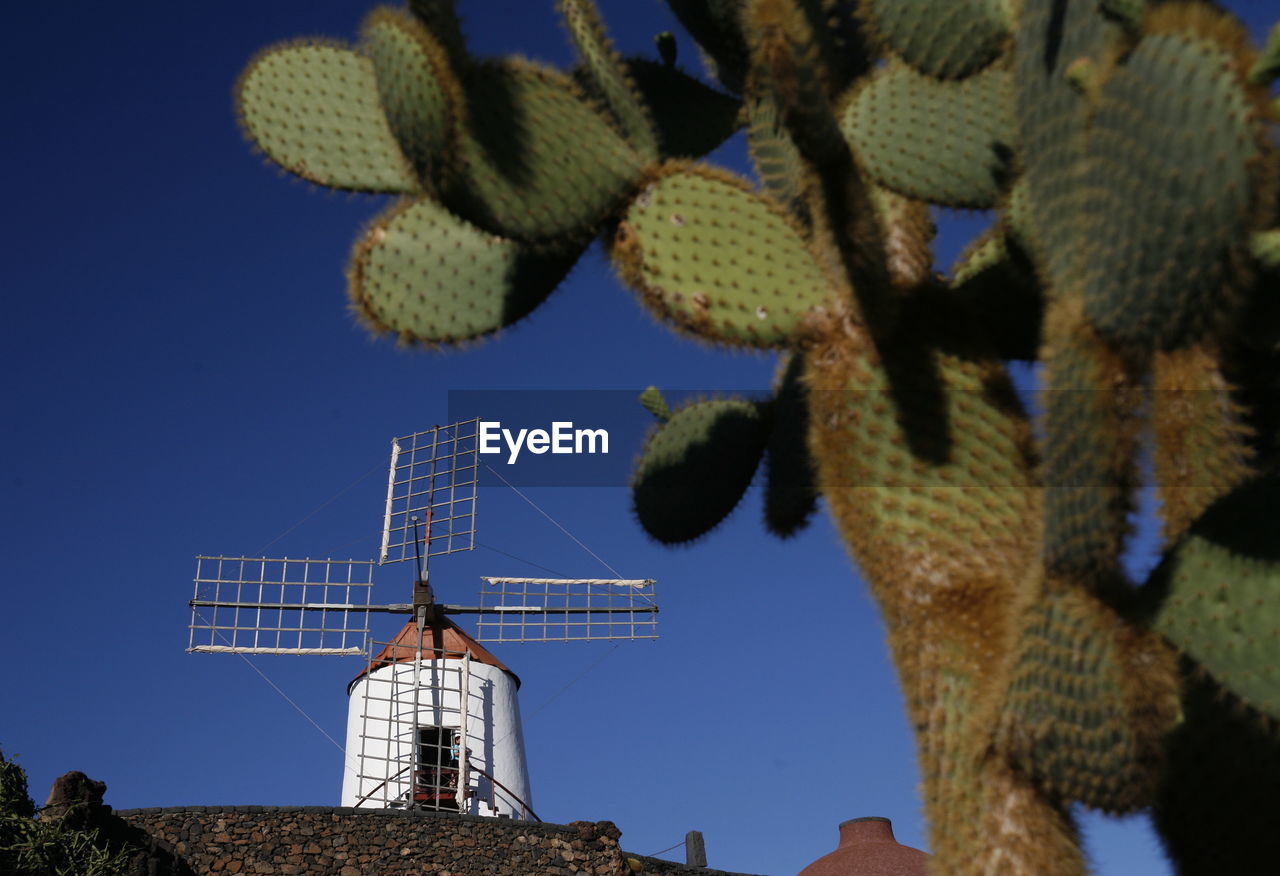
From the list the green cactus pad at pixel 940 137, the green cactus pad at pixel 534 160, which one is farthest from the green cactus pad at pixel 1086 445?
the green cactus pad at pixel 534 160

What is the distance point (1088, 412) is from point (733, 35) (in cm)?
215

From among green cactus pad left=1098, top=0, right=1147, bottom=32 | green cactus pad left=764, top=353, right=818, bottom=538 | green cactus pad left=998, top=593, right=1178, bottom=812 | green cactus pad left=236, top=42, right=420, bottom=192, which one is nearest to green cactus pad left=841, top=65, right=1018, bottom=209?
green cactus pad left=764, top=353, right=818, bottom=538

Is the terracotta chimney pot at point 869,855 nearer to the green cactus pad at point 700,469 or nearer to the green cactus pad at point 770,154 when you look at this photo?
the green cactus pad at point 700,469

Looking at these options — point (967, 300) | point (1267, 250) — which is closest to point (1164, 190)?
point (1267, 250)

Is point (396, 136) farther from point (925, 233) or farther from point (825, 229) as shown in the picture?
point (925, 233)

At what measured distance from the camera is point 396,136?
333 centimetres

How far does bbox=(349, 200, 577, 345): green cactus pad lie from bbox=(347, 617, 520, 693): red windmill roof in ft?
55.4

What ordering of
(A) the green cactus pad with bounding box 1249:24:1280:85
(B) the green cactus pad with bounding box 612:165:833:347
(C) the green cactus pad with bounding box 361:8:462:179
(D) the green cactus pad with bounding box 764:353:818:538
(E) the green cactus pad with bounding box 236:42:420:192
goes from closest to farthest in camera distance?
(A) the green cactus pad with bounding box 1249:24:1280:85, (C) the green cactus pad with bounding box 361:8:462:179, (B) the green cactus pad with bounding box 612:165:833:347, (D) the green cactus pad with bounding box 764:353:818:538, (E) the green cactus pad with bounding box 236:42:420:192

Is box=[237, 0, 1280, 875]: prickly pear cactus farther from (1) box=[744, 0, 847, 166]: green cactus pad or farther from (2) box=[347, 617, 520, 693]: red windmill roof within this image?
(2) box=[347, 617, 520, 693]: red windmill roof

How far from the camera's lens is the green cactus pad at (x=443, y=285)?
4207 mm

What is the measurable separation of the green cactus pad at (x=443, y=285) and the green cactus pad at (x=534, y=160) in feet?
1.66

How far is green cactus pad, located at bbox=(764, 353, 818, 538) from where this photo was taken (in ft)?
12.8

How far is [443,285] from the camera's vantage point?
4.24 metres

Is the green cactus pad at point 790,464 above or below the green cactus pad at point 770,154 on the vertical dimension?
below
